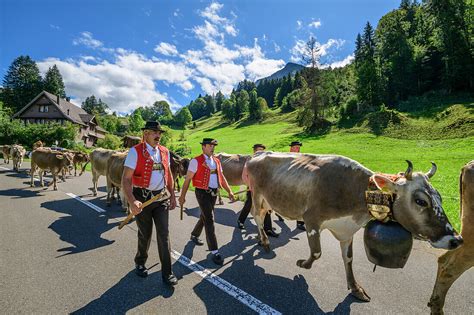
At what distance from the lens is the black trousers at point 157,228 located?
176 inches

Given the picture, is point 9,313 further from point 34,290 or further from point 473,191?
point 473,191

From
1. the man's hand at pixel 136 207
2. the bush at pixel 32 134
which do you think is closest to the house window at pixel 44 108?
the bush at pixel 32 134

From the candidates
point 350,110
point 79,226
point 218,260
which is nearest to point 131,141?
point 79,226

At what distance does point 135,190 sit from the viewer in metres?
4.64

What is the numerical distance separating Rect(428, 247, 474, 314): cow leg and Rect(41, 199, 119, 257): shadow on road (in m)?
6.17

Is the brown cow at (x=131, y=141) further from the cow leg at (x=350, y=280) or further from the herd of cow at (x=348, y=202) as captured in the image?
the cow leg at (x=350, y=280)

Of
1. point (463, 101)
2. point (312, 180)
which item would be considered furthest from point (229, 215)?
point (463, 101)

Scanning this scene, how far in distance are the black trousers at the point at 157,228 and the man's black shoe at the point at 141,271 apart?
5.0 inches

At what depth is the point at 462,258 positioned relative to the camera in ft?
11.9

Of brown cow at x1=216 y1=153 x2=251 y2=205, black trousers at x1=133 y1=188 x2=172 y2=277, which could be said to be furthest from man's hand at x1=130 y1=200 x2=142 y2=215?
brown cow at x1=216 y1=153 x2=251 y2=205

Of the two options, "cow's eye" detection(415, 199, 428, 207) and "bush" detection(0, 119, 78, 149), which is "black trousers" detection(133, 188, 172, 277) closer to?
"cow's eye" detection(415, 199, 428, 207)

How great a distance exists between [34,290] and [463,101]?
48515 millimetres

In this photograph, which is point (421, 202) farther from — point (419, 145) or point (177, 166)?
point (419, 145)

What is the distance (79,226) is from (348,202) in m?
6.97
